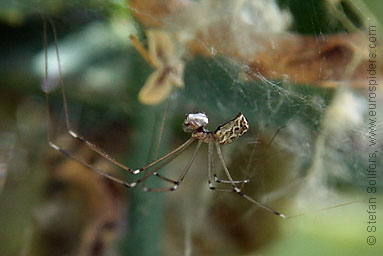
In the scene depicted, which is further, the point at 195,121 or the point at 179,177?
the point at 179,177

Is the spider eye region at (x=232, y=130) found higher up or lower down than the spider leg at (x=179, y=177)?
higher up

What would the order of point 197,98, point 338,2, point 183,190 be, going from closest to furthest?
point 338,2 < point 197,98 < point 183,190

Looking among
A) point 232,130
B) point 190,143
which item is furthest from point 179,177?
point 232,130

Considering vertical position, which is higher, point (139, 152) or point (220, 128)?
point (220, 128)

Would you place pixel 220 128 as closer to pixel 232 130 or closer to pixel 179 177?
pixel 232 130

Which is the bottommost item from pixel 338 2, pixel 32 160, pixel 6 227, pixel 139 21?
pixel 6 227

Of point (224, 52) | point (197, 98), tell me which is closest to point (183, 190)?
point (197, 98)

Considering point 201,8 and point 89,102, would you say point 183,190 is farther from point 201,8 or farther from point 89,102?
point 201,8
